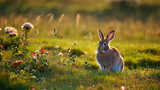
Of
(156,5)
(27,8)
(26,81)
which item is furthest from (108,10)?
(26,81)

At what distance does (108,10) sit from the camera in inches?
862

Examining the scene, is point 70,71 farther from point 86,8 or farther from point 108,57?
point 86,8

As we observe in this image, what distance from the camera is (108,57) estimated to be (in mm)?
7434

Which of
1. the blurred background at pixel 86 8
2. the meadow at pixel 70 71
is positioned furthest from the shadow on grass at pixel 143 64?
the blurred background at pixel 86 8

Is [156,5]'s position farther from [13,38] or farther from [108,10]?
[13,38]

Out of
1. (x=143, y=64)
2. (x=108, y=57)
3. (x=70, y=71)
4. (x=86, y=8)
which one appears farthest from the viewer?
(x=86, y=8)

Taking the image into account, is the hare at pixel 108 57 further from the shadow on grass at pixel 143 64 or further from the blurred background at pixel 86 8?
the blurred background at pixel 86 8

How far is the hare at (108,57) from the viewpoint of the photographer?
7297mm

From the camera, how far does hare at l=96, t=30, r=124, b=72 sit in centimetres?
730

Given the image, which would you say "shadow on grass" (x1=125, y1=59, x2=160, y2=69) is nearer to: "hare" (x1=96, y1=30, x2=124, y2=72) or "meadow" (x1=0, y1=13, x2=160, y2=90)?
"meadow" (x1=0, y1=13, x2=160, y2=90)

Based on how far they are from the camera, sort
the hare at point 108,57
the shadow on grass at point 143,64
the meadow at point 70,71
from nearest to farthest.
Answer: the meadow at point 70,71, the hare at point 108,57, the shadow on grass at point 143,64

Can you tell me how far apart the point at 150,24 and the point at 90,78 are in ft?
39.4

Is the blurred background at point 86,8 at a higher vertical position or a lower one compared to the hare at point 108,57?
higher

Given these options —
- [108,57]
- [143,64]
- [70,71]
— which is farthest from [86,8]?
[70,71]
